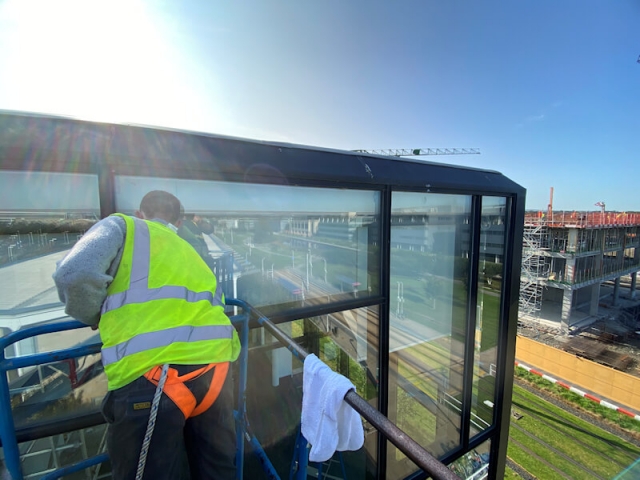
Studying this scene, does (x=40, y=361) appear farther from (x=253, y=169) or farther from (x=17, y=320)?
(x=253, y=169)

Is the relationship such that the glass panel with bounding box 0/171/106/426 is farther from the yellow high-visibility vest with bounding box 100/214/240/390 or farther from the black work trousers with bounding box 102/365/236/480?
the black work trousers with bounding box 102/365/236/480

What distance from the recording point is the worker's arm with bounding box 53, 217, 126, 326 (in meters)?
0.94

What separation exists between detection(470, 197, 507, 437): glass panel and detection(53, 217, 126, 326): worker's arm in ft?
12.5

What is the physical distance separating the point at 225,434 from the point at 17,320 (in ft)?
5.58

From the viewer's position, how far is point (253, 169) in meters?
2.14

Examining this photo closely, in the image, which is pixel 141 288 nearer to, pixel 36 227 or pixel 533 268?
pixel 36 227

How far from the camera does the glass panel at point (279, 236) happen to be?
6.78 ft

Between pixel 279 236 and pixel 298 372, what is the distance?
1.60 m

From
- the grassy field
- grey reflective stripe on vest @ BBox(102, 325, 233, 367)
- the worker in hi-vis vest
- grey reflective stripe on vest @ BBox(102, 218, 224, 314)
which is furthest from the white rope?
the grassy field

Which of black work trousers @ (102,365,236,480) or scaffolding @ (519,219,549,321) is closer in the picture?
black work trousers @ (102,365,236,480)

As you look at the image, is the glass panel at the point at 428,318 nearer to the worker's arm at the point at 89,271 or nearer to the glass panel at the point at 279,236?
the glass panel at the point at 279,236

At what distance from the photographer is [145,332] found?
3.33ft

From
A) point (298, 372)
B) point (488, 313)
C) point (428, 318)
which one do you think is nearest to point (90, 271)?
point (298, 372)

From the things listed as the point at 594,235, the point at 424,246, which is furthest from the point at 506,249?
the point at 594,235
